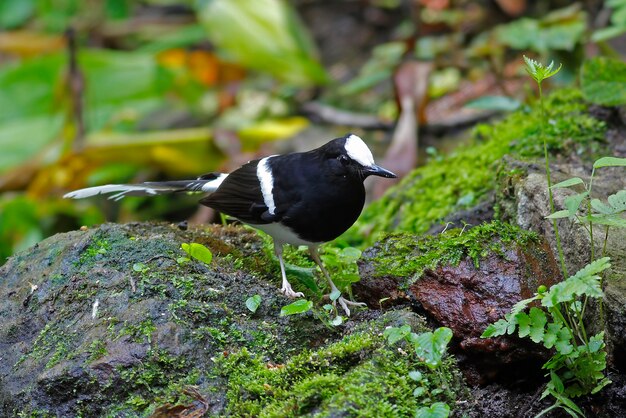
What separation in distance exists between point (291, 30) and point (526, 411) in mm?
6725

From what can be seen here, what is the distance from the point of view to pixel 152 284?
304 cm

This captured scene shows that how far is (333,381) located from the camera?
2619mm

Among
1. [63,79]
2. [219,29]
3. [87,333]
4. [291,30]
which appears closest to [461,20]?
[291,30]

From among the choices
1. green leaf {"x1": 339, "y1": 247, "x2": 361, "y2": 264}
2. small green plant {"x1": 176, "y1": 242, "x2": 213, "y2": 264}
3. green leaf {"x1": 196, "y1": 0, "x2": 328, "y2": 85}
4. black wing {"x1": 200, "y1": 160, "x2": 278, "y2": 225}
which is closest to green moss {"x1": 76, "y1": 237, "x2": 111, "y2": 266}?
small green plant {"x1": 176, "y1": 242, "x2": 213, "y2": 264}

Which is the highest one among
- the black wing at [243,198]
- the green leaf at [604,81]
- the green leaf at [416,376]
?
the green leaf at [604,81]

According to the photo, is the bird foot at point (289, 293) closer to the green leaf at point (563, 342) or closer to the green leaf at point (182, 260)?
the green leaf at point (182, 260)

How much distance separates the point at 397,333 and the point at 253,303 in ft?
2.12

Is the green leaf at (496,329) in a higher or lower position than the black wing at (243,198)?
lower

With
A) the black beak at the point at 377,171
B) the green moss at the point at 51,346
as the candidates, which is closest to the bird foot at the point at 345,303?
the black beak at the point at 377,171

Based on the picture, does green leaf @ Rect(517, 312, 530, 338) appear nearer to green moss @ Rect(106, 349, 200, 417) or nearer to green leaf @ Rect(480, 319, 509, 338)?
green leaf @ Rect(480, 319, 509, 338)

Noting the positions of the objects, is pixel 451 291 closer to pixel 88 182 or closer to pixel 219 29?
pixel 88 182

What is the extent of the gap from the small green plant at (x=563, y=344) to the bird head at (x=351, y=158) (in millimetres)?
935

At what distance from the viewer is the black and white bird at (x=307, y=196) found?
11.2ft

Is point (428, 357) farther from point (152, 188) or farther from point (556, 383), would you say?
point (152, 188)
